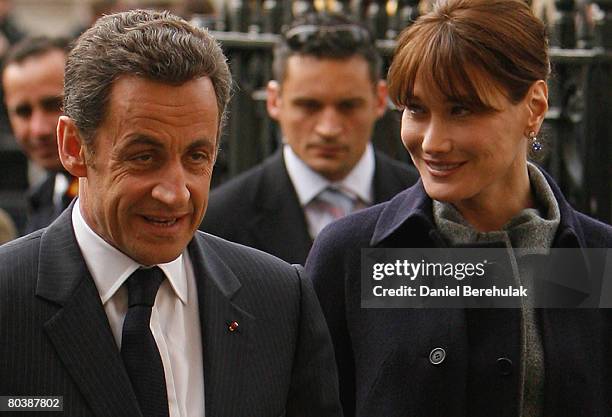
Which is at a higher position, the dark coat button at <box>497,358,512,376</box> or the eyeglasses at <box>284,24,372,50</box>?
the eyeglasses at <box>284,24,372,50</box>

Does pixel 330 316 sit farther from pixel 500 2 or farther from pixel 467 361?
pixel 500 2

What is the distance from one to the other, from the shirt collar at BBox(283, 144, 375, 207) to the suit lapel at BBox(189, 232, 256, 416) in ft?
7.24

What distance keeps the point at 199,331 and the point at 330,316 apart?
27.5 inches

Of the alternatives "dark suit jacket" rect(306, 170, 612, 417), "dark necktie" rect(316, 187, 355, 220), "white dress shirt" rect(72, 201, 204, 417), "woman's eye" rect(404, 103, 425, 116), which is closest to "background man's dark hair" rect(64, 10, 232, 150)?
"white dress shirt" rect(72, 201, 204, 417)

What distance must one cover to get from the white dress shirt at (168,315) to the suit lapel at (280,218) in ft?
6.74

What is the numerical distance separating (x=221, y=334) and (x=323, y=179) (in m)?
2.44

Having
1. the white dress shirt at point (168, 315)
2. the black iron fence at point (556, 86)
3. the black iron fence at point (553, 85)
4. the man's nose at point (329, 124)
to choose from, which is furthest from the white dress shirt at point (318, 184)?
the white dress shirt at point (168, 315)

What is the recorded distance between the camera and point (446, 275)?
13.1ft

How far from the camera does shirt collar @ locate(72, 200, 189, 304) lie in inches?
129

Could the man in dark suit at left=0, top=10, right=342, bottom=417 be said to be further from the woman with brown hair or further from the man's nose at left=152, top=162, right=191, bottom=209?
the woman with brown hair

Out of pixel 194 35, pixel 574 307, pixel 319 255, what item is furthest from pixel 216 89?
pixel 574 307

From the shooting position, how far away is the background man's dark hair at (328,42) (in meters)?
6.01

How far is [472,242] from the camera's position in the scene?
3953mm

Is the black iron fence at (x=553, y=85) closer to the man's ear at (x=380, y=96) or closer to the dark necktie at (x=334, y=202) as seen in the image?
the man's ear at (x=380, y=96)
